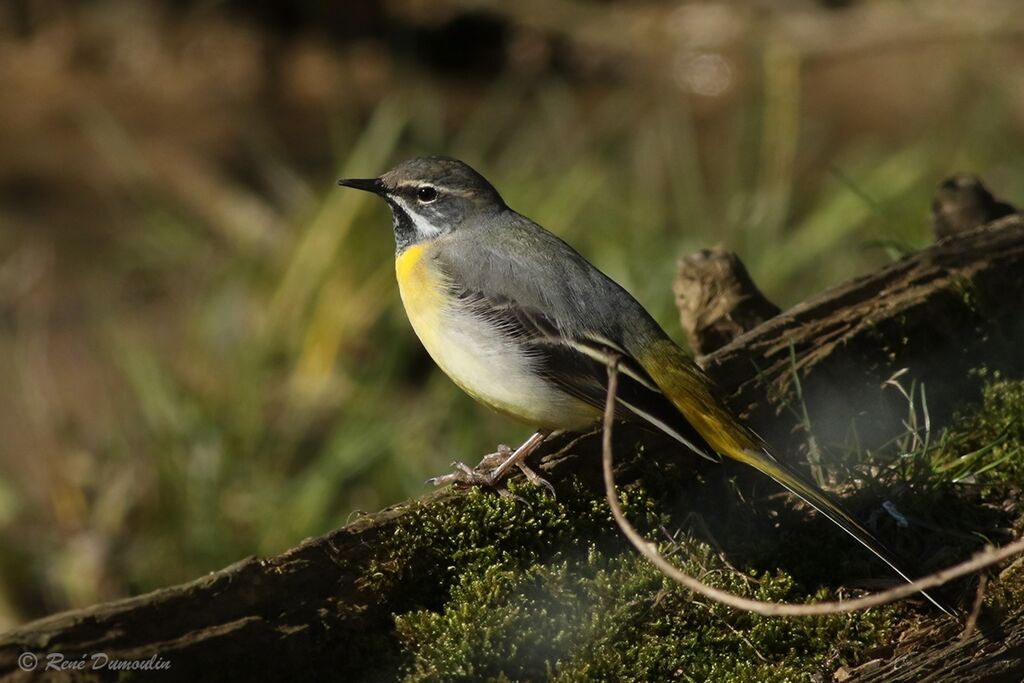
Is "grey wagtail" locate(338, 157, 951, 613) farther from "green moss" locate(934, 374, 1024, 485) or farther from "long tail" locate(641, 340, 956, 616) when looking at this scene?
"green moss" locate(934, 374, 1024, 485)

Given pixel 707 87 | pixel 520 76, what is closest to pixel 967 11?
pixel 707 87

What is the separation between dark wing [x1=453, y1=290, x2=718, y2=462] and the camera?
418 cm

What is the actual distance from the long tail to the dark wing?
61 mm

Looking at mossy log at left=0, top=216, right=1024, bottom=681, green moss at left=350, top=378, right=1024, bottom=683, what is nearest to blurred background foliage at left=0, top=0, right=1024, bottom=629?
mossy log at left=0, top=216, right=1024, bottom=681

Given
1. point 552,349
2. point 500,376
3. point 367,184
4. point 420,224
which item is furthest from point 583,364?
point 367,184

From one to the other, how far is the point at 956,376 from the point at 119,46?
12589 mm

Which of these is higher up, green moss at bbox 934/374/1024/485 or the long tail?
the long tail

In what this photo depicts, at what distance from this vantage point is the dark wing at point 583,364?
418 cm

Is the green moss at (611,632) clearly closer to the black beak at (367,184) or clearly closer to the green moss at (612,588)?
the green moss at (612,588)

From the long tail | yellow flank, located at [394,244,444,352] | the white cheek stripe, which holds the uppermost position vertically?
the white cheek stripe

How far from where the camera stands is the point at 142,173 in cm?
1025

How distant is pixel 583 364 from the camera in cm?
434

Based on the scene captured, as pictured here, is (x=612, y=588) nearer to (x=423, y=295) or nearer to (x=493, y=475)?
(x=493, y=475)

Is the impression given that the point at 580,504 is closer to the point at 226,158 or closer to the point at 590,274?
the point at 590,274
